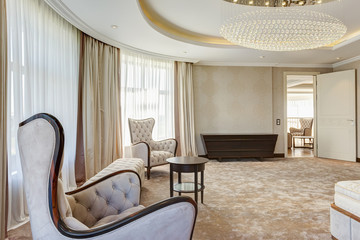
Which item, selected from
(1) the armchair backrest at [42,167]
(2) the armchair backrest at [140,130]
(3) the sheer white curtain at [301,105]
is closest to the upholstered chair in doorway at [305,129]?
(3) the sheer white curtain at [301,105]

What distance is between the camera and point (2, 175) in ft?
6.50

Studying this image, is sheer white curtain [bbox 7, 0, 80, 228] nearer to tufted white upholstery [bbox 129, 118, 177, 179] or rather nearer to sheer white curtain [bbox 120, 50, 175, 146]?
tufted white upholstery [bbox 129, 118, 177, 179]

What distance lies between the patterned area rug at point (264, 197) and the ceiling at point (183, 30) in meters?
2.59

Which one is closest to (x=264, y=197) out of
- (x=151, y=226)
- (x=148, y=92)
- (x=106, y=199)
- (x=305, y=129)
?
(x=106, y=199)

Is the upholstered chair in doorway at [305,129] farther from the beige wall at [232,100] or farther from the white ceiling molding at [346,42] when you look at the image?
the white ceiling molding at [346,42]

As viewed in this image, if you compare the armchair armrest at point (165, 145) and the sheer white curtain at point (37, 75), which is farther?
the armchair armrest at point (165, 145)

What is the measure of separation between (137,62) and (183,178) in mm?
2870

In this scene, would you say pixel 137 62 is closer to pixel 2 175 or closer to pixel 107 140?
pixel 107 140

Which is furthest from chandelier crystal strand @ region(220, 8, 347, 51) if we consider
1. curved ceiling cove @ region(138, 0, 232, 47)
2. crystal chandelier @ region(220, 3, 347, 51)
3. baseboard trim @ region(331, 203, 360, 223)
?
baseboard trim @ region(331, 203, 360, 223)

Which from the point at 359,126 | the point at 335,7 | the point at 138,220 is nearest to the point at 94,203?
the point at 138,220

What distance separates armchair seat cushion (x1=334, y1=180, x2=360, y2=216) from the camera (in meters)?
1.82

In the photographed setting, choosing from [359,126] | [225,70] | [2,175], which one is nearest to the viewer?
[2,175]

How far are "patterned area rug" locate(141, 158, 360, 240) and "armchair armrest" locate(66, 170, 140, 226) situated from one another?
2.48 feet

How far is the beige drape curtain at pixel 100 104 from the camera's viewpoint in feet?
13.4
